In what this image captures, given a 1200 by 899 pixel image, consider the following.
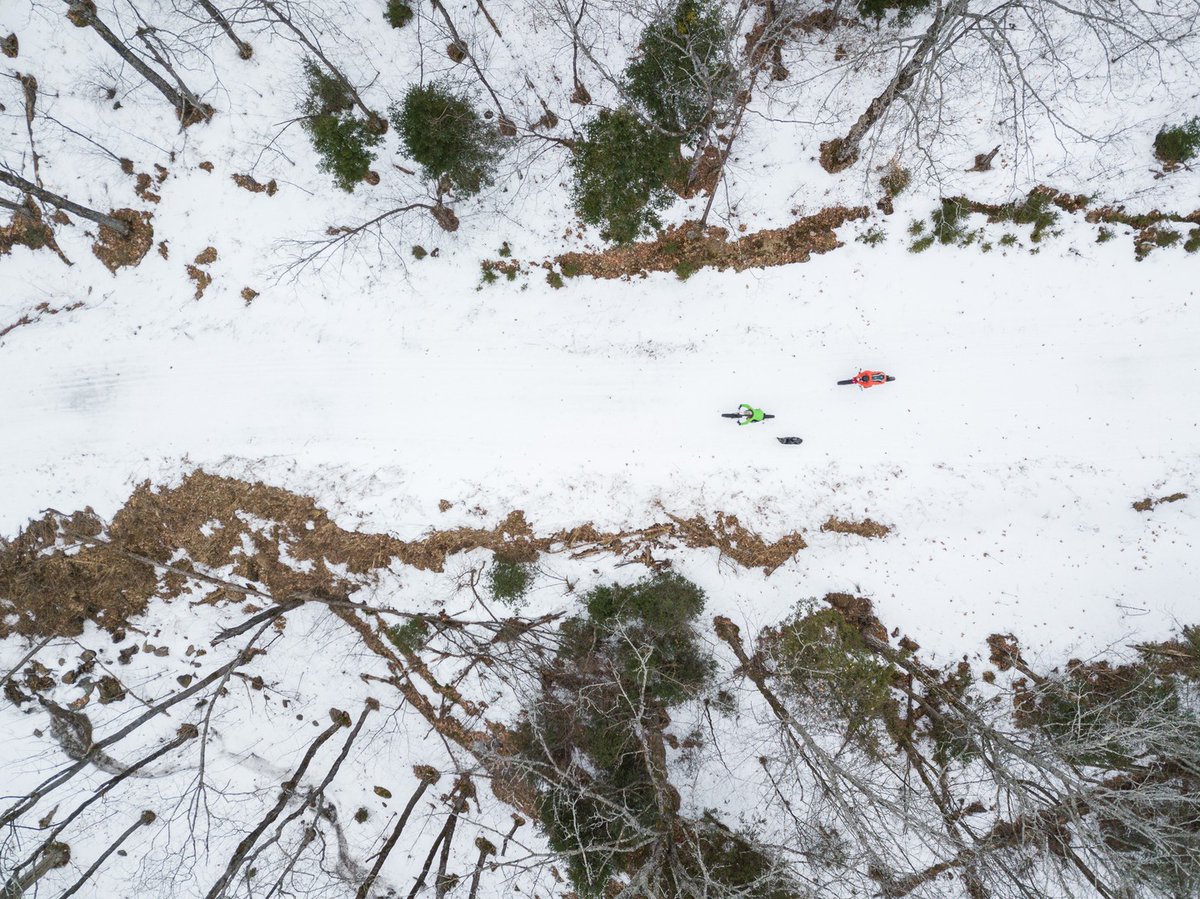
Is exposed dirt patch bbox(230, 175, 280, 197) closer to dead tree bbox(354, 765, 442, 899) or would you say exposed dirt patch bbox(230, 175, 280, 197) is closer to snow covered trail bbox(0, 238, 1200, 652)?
snow covered trail bbox(0, 238, 1200, 652)

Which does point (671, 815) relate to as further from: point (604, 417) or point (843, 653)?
point (604, 417)

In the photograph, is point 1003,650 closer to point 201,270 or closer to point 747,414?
point 747,414

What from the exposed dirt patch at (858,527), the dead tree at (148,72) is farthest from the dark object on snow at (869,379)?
the dead tree at (148,72)

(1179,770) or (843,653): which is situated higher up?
(843,653)

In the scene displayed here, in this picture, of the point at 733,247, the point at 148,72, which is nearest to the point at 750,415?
the point at 733,247

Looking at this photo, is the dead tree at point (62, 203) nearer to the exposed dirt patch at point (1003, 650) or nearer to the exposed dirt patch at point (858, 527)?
the exposed dirt patch at point (858, 527)

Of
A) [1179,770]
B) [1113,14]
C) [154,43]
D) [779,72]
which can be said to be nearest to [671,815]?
Answer: [1179,770]
